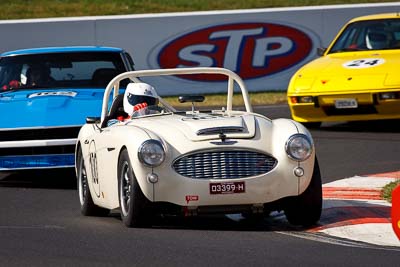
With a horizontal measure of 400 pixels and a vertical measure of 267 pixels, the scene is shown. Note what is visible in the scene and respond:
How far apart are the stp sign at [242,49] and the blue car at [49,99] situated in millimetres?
9786

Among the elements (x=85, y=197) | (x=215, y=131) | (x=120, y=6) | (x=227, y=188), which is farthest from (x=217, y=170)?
(x=120, y=6)

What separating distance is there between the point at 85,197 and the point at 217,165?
6.34 ft

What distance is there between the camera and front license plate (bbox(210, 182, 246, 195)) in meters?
8.64

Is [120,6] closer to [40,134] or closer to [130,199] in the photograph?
[40,134]

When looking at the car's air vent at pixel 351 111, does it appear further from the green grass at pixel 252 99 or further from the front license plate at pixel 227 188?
the front license plate at pixel 227 188

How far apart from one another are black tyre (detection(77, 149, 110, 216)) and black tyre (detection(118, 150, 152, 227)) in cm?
98

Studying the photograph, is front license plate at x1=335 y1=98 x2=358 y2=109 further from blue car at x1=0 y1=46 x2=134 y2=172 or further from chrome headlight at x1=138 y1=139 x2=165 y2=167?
chrome headlight at x1=138 y1=139 x2=165 y2=167

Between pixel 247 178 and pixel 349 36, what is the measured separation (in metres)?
9.47

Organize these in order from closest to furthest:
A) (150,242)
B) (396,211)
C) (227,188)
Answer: (396,211) → (150,242) → (227,188)

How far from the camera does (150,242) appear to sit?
826 centimetres

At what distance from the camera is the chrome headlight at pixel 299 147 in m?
8.78

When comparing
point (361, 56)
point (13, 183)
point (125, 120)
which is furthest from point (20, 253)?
point (361, 56)

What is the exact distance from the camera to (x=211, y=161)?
28.5 feet

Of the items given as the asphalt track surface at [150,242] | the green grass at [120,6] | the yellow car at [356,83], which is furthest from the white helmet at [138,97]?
the green grass at [120,6]
